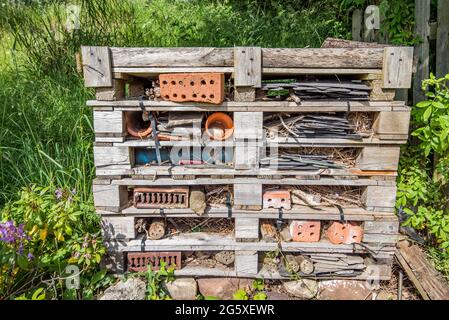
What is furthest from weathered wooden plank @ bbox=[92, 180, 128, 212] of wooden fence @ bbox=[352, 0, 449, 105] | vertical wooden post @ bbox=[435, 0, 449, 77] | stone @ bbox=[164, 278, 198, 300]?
vertical wooden post @ bbox=[435, 0, 449, 77]

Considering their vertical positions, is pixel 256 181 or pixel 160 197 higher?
pixel 256 181

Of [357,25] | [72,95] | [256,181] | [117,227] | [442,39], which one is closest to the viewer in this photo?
[256,181]

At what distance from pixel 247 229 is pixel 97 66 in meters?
1.67

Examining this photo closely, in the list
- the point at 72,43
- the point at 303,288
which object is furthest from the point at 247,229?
the point at 72,43

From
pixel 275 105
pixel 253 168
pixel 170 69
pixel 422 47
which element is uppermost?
pixel 422 47

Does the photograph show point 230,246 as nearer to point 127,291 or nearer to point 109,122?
point 127,291

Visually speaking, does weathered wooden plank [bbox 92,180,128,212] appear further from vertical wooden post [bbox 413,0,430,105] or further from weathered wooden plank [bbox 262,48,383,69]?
vertical wooden post [bbox 413,0,430,105]

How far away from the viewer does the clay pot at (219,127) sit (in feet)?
8.06

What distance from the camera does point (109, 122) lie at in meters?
2.40

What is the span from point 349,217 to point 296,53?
1.32 m
